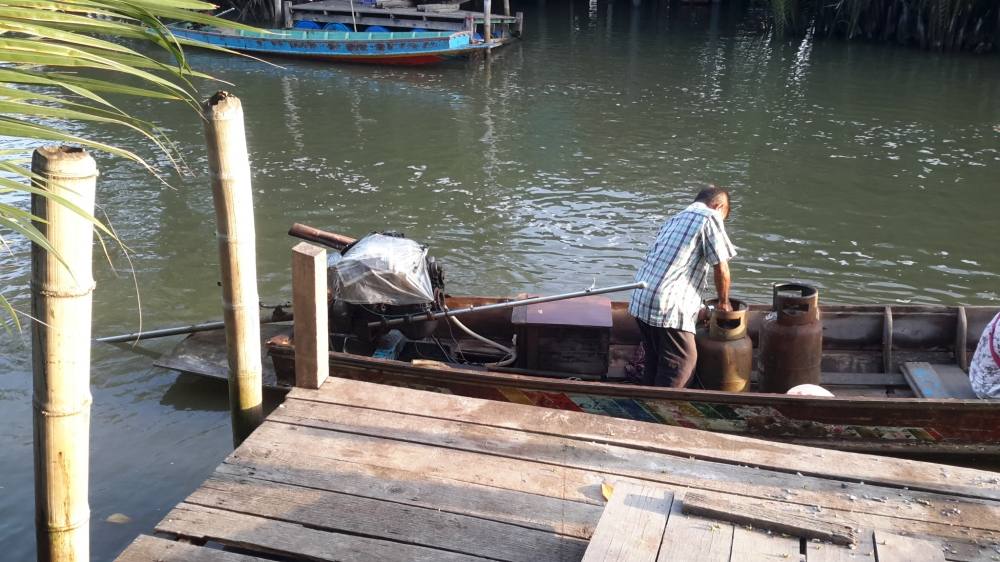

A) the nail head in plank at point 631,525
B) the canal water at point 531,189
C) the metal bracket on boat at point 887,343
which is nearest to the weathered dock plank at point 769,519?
the nail head in plank at point 631,525

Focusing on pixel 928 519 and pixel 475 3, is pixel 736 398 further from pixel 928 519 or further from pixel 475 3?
pixel 475 3

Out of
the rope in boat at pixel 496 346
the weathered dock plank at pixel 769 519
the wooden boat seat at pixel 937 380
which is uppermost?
the weathered dock plank at pixel 769 519

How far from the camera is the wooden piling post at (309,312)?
4594 mm

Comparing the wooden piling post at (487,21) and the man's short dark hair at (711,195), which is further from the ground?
the wooden piling post at (487,21)

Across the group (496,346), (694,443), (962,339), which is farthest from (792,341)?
(694,443)

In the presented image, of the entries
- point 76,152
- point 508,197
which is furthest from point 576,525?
point 508,197

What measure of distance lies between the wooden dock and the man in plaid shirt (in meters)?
1.82

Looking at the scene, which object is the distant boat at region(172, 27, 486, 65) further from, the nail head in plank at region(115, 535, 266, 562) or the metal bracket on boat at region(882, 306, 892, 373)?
the nail head in plank at region(115, 535, 266, 562)

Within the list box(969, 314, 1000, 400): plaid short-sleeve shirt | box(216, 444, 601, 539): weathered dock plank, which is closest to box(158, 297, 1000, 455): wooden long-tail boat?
box(969, 314, 1000, 400): plaid short-sleeve shirt

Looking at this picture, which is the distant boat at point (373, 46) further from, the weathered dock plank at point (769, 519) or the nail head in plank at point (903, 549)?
the nail head in plank at point (903, 549)

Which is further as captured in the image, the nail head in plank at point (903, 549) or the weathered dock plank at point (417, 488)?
the weathered dock plank at point (417, 488)

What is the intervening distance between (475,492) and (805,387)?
336cm

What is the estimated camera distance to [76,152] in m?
2.85

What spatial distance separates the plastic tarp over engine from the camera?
6.57m
